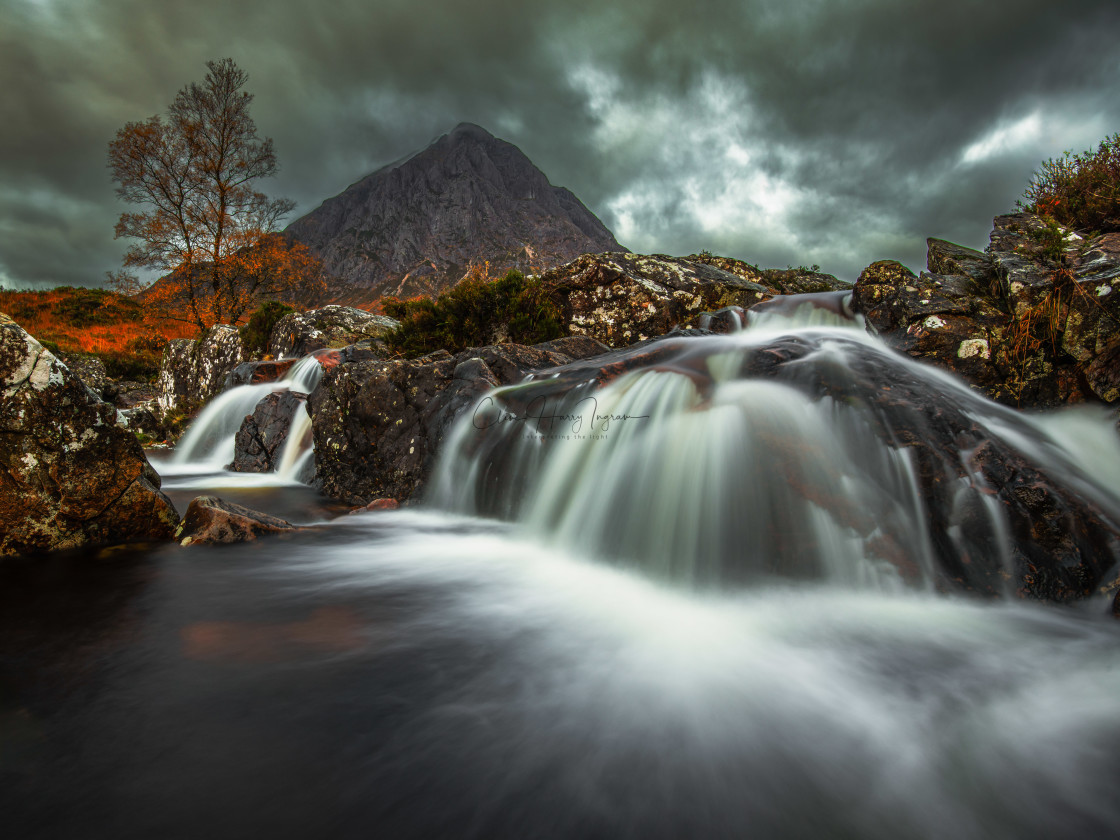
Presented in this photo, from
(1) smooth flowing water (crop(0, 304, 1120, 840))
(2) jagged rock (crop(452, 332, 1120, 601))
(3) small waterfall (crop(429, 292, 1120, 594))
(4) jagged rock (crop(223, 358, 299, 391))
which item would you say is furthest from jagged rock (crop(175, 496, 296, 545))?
(4) jagged rock (crop(223, 358, 299, 391))

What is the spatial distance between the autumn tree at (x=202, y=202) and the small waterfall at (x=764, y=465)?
17955 mm

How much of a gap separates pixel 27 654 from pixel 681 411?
174 inches

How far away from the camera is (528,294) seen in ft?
33.1

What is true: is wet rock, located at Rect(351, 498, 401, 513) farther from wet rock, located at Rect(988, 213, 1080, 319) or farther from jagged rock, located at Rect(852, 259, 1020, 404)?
wet rock, located at Rect(988, 213, 1080, 319)

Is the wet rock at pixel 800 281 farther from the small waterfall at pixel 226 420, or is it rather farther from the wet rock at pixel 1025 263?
the small waterfall at pixel 226 420

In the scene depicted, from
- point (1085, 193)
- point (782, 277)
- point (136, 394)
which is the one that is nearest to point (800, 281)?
point (782, 277)

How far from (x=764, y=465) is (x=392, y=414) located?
4.81m

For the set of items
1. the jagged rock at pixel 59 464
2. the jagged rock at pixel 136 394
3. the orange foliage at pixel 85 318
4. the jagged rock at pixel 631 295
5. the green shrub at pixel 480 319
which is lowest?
the jagged rock at pixel 59 464

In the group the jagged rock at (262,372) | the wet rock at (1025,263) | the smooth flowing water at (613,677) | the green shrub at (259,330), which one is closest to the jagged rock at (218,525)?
the smooth flowing water at (613,677)

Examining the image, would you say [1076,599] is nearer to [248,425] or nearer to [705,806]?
[705,806]

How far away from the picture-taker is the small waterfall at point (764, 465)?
3135mm

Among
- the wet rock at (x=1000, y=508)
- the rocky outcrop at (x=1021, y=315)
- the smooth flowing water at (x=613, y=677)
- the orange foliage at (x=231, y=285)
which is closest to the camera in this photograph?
the smooth flowing water at (x=613, y=677)

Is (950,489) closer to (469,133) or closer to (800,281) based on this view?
(800,281)

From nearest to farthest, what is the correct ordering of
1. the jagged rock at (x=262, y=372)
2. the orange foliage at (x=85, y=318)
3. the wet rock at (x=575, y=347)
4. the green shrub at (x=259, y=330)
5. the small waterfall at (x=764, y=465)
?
the small waterfall at (x=764, y=465), the wet rock at (x=575, y=347), the jagged rock at (x=262, y=372), the green shrub at (x=259, y=330), the orange foliage at (x=85, y=318)
